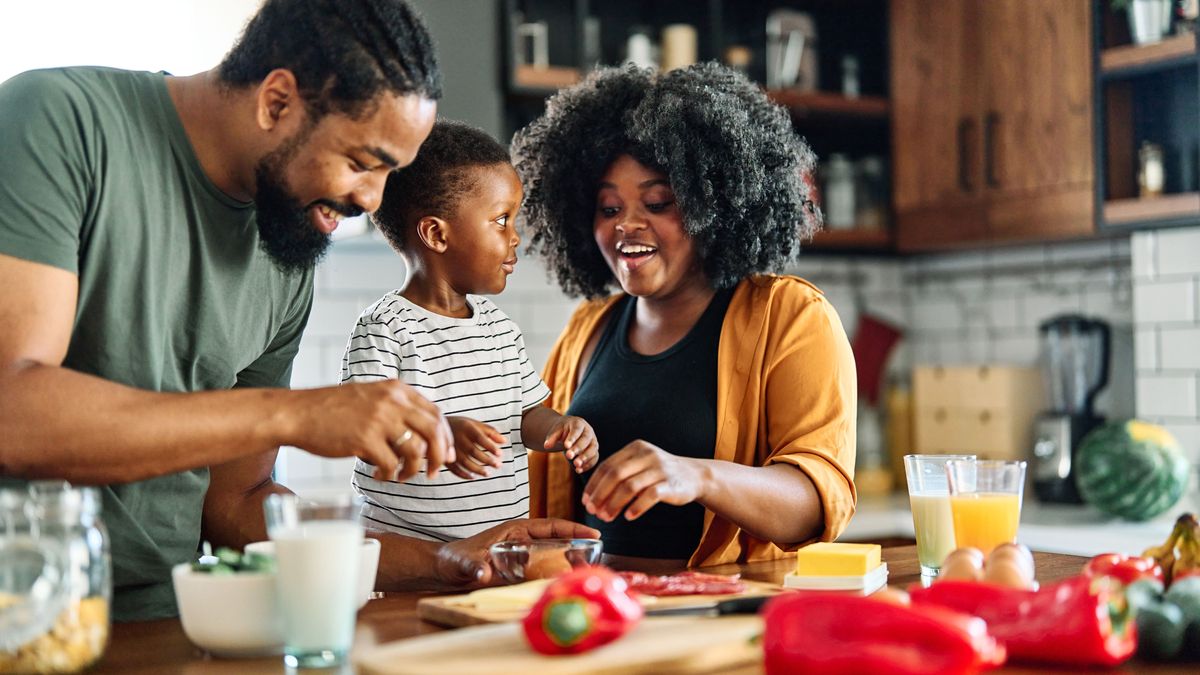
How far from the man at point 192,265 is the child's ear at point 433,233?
0.24m

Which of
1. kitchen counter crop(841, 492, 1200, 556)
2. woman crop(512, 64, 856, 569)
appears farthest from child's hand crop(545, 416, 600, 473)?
kitchen counter crop(841, 492, 1200, 556)

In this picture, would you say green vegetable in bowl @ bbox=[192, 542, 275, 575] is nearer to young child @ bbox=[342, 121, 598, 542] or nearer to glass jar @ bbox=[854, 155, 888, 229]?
young child @ bbox=[342, 121, 598, 542]

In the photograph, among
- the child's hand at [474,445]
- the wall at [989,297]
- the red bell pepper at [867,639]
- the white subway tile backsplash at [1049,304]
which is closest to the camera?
the red bell pepper at [867,639]

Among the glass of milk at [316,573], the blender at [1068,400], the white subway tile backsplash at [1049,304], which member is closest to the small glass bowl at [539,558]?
the glass of milk at [316,573]

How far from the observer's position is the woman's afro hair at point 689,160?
2.14 metres

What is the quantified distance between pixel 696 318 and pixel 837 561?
81 centimetres

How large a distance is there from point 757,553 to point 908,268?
2.90m

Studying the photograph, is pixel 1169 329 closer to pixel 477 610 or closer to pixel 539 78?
pixel 539 78

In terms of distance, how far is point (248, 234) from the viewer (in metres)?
1.64

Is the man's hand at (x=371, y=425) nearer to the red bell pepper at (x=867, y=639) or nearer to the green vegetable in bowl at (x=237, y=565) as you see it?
the green vegetable in bowl at (x=237, y=565)

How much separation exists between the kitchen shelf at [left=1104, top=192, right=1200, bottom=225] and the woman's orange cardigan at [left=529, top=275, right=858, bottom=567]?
5.46 ft

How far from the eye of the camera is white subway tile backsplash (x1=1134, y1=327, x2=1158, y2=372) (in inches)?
137

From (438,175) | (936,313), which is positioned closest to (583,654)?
(438,175)

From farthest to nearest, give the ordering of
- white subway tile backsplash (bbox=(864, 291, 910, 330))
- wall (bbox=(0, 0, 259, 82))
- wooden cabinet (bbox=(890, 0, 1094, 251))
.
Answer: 1. white subway tile backsplash (bbox=(864, 291, 910, 330))
2. wooden cabinet (bbox=(890, 0, 1094, 251))
3. wall (bbox=(0, 0, 259, 82))
